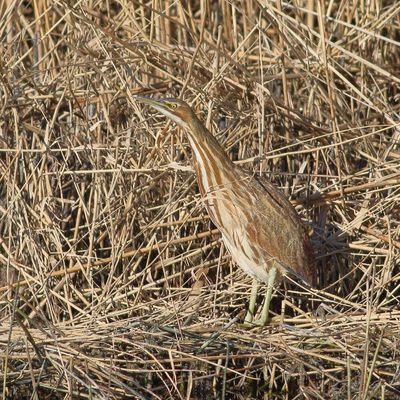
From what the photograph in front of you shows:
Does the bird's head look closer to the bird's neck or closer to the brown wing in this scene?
the bird's neck

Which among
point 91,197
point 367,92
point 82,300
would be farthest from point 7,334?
point 367,92

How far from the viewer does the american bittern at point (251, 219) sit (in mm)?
4215

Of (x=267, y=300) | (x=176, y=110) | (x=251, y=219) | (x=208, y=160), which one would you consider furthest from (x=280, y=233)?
(x=176, y=110)

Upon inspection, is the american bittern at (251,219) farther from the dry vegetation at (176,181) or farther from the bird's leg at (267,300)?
the dry vegetation at (176,181)

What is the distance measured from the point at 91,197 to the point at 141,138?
13.3 inches

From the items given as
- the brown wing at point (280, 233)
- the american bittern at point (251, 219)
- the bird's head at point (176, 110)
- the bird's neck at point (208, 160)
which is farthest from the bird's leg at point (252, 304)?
the bird's head at point (176, 110)

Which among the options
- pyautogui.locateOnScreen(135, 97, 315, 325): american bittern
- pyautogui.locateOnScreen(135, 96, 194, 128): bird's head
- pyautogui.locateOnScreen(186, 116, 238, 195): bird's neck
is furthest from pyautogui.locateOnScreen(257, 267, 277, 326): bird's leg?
pyautogui.locateOnScreen(135, 96, 194, 128): bird's head

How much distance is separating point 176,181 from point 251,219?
1.32 ft

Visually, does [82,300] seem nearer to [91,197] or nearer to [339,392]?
[91,197]

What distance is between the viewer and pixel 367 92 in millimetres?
4895

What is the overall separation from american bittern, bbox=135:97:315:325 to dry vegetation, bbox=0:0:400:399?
0.46ft

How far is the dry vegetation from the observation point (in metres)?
4.18

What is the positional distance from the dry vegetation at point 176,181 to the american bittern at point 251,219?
140 mm

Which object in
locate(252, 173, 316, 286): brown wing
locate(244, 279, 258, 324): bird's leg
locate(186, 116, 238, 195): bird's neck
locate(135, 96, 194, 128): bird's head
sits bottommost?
locate(244, 279, 258, 324): bird's leg
